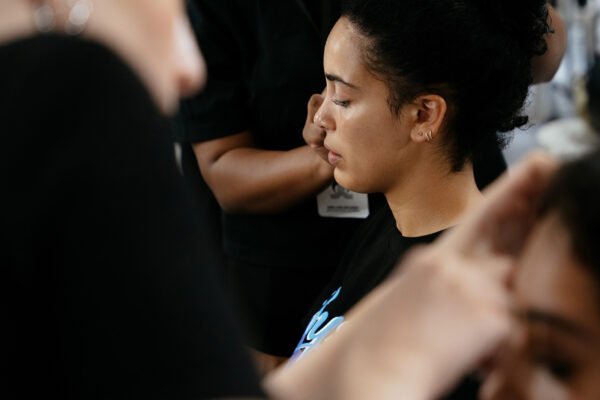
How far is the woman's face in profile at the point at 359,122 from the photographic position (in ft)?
4.52

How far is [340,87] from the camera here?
4.63 feet

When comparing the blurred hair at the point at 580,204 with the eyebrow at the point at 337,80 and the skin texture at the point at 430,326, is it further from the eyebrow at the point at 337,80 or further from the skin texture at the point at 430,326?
the eyebrow at the point at 337,80

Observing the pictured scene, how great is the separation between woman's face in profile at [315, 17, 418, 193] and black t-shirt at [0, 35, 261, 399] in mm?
859

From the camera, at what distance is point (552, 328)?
66 cm

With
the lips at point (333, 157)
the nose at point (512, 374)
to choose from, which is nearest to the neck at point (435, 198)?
the lips at point (333, 157)

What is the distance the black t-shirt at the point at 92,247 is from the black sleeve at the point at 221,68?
117 centimetres

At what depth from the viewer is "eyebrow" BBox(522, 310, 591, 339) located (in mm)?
646

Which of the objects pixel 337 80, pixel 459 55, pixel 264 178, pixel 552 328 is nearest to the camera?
pixel 552 328

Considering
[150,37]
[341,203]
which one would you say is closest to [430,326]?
[150,37]

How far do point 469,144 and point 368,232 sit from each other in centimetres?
26

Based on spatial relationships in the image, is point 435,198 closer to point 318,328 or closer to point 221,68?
point 318,328

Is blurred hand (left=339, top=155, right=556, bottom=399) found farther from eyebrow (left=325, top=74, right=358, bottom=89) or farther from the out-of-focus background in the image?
the out-of-focus background

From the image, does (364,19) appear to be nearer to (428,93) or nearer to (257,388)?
(428,93)

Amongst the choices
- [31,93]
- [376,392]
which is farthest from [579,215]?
[31,93]
